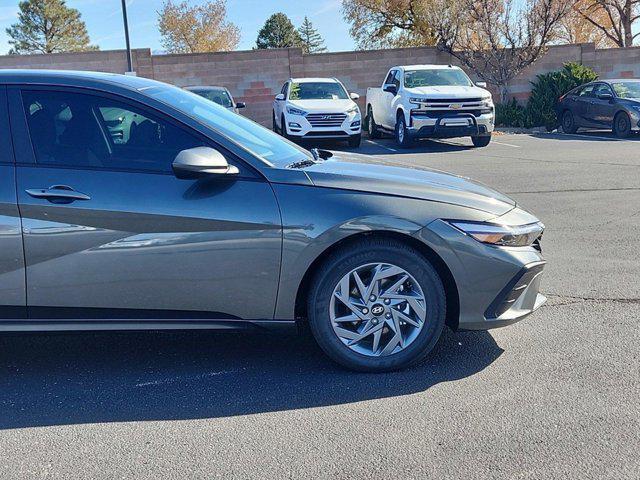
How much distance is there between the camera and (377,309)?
3928mm

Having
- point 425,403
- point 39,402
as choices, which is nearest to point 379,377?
point 425,403

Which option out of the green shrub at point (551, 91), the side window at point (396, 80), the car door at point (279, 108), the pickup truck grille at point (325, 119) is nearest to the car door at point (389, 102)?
the side window at point (396, 80)

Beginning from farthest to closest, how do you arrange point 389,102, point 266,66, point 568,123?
1. point 266,66
2. point 568,123
3. point 389,102

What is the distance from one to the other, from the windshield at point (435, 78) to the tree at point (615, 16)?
23.7m

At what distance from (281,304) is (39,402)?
4.51 ft

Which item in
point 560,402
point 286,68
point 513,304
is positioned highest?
point 286,68

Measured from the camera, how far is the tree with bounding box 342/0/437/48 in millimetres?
36031

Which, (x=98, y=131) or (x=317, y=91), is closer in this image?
(x=98, y=131)

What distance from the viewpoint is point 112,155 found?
12.9 feet

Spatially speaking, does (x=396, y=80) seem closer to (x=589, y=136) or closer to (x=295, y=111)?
(x=295, y=111)

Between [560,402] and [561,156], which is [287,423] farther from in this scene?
[561,156]

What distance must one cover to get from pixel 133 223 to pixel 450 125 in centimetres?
1313

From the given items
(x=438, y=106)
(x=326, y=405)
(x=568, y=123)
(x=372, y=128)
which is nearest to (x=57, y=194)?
(x=326, y=405)

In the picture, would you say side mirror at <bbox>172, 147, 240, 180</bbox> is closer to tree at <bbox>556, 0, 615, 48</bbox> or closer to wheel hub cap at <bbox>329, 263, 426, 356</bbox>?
wheel hub cap at <bbox>329, 263, 426, 356</bbox>
